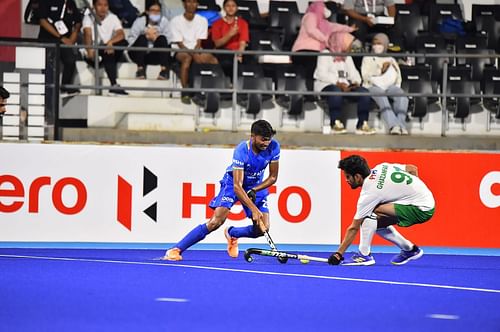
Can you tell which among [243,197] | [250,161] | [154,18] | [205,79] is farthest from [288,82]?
[243,197]

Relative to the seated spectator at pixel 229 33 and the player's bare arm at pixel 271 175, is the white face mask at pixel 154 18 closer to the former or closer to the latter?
the seated spectator at pixel 229 33

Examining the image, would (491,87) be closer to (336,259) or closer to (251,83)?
(251,83)

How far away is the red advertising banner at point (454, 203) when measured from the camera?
52.2ft

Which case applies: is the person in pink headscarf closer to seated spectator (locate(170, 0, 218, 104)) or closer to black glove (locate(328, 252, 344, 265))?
seated spectator (locate(170, 0, 218, 104))

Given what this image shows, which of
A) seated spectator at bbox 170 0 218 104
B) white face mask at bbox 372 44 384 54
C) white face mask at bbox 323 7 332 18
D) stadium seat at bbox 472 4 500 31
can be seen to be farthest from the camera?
stadium seat at bbox 472 4 500 31

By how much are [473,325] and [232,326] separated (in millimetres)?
1708

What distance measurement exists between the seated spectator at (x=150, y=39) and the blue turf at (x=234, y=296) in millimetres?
5309

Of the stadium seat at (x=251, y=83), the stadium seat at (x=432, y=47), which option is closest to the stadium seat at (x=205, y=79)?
the stadium seat at (x=251, y=83)

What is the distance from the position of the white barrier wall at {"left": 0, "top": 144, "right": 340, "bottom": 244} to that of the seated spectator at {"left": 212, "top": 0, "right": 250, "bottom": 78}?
2526mm

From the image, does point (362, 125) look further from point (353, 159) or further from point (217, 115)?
point (353, 159)

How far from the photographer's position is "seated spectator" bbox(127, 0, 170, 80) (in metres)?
17.8

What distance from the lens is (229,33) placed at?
57.9ft

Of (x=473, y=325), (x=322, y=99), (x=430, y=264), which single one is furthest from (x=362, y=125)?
(x=473, y=325)

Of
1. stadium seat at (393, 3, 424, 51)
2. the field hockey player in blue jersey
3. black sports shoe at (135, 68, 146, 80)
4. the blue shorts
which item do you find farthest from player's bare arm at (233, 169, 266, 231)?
stadium seat at (393, 3, 424, 51)
